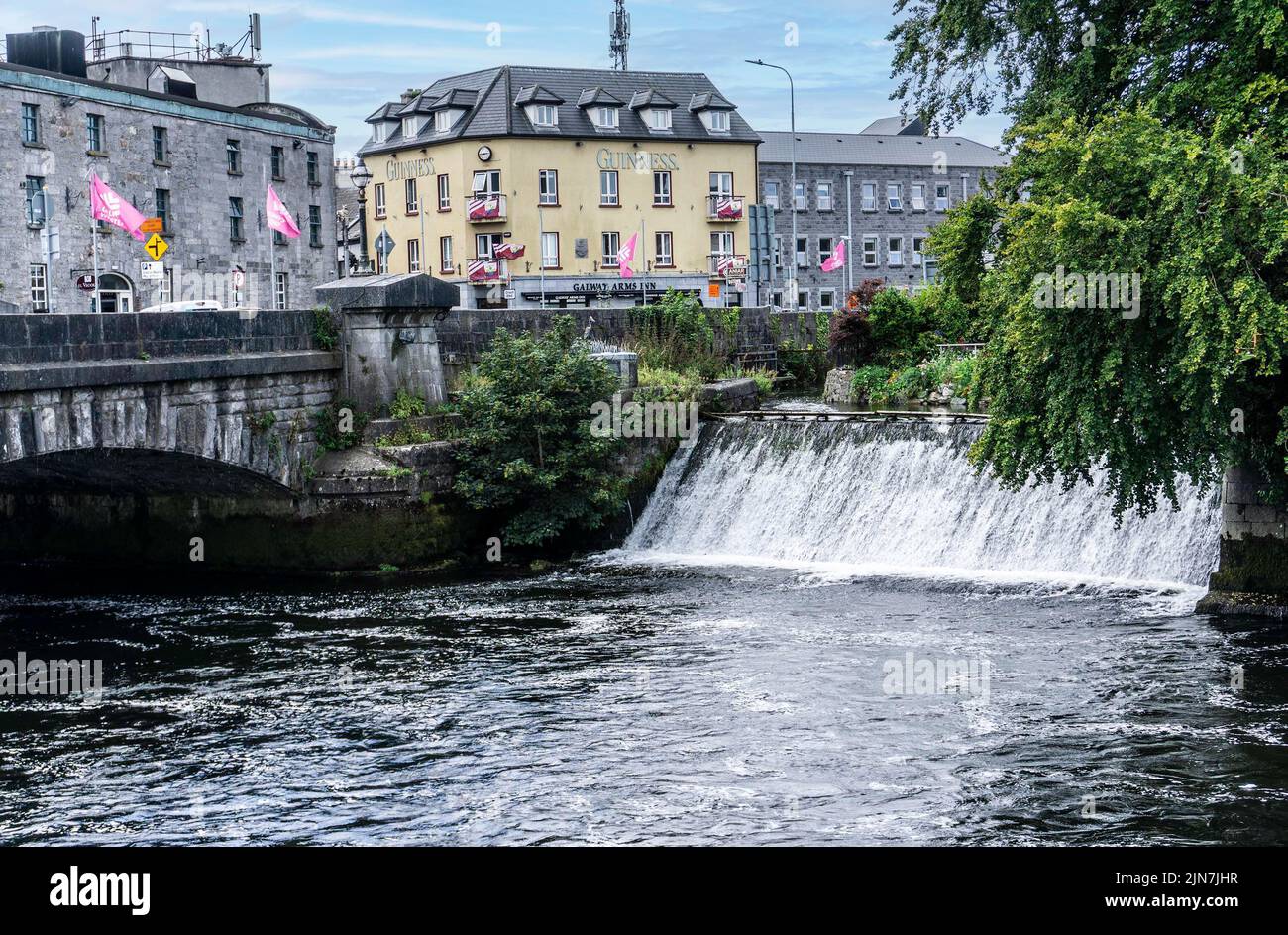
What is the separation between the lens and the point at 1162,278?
18844 mm

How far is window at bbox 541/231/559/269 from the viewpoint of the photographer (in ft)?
219

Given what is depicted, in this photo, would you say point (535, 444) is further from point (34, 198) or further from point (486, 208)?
point (486, 208)

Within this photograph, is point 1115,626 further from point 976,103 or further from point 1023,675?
point 976,103

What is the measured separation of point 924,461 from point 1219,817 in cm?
1563

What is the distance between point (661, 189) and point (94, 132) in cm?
2946

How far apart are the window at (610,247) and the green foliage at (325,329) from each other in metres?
39.7

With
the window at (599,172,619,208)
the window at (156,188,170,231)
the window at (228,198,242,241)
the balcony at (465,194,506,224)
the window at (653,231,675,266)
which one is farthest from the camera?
the window at (653,231,675,266)

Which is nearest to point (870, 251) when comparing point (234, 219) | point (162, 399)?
point (234, 219)

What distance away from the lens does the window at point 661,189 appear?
68.9 metres

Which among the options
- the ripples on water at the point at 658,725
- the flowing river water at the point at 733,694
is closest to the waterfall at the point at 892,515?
the flowing river water at the point at 733,694

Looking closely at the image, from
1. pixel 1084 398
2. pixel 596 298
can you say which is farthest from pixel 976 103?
pixel 596 298

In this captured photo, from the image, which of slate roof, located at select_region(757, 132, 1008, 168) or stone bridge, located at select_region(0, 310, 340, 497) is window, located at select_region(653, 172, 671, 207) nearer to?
slate roof, located at select_region(757, 132, 1008, 168)

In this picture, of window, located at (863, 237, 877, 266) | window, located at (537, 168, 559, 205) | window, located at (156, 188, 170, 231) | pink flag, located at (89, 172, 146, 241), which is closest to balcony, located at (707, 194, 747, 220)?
window, located at (537, 168, 559, 205)

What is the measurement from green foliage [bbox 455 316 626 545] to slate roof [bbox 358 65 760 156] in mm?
37366
